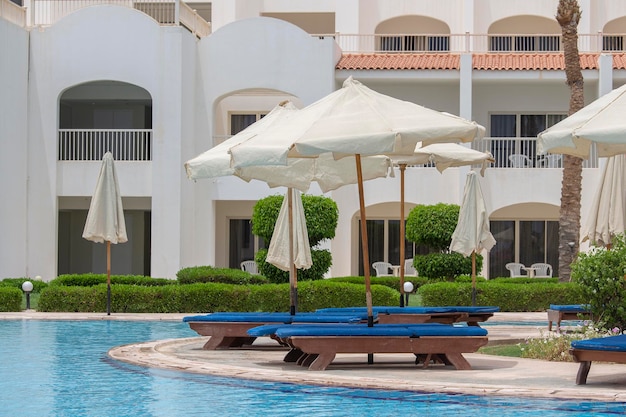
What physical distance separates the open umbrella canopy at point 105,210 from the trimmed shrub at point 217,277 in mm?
3969

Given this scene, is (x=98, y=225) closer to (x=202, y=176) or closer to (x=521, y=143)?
(x=202, y=176)

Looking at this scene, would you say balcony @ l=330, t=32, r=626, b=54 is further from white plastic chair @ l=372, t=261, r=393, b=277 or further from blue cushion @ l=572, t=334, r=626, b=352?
blue cushion @ l=572, t=334, r=626, b=352

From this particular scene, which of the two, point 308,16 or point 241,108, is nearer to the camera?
point 241,108

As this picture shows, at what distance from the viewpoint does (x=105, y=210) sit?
22.9 meters

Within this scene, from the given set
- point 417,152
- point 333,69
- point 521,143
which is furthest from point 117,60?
point 417,152

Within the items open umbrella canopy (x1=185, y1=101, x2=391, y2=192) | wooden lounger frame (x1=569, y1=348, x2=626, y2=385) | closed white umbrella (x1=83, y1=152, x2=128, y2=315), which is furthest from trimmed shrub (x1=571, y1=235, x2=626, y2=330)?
closed white umbrella (x1=83, y1=152, x2=128, y2=315)

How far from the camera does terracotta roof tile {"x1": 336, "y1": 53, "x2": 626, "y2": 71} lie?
108ft

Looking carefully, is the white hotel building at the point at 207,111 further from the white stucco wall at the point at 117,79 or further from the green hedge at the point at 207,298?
the green hedge at the point at 207,298

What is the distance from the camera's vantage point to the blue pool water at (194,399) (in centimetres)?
984

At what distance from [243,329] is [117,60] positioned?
17964 millimetres

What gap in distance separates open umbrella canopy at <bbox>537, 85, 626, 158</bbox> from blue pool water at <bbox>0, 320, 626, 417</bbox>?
2608 millimetres

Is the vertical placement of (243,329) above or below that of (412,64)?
below

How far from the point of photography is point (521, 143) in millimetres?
35438

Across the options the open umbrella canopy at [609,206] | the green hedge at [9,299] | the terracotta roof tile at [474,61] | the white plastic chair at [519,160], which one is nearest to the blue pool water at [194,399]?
the green hedge at [9,299]
